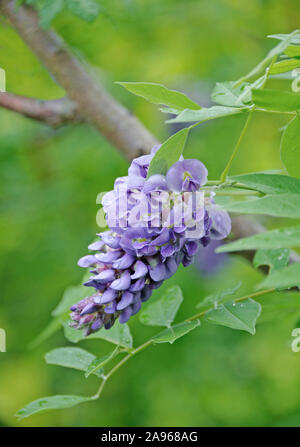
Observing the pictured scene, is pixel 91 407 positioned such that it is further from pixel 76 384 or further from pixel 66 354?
pixel 66 354

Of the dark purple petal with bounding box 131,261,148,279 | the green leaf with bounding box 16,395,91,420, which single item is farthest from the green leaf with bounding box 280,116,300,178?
the green leaf with bounding box 16,395,91,420

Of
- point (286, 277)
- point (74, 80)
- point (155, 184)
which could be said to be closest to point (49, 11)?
point (74, 80)

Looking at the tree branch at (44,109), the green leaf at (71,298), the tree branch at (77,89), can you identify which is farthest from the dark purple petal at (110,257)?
the tree branch at (44,109)

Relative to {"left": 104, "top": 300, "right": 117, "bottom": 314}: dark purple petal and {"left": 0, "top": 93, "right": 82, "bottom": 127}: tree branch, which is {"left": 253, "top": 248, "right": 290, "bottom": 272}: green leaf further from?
{"left": 0, "top": 93, "right": 82, "bottom": 127}: tree branch

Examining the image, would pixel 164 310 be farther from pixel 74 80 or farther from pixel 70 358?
pixel 74 80

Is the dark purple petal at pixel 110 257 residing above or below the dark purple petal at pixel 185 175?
below

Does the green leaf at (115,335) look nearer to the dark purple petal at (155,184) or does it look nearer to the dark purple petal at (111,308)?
the dark purple petal at (111,308)
